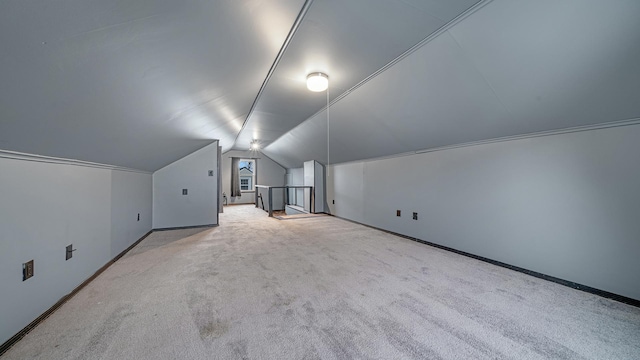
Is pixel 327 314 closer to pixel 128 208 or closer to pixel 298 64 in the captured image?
pixel 298 64

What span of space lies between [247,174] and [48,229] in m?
8.08

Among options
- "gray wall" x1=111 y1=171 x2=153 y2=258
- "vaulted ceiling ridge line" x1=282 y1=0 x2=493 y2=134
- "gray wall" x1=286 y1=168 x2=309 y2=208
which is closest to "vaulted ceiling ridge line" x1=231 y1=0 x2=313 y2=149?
"vaulted ceiling ridge line" x1=282 y1=0 x2=493 y2=134

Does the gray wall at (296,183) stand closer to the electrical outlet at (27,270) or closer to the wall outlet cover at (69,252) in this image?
the wall outlet cover at (69,252)

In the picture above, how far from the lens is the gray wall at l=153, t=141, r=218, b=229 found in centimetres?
468

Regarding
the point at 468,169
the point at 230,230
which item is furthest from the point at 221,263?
the point at 468,169

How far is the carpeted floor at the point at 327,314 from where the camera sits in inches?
54.9

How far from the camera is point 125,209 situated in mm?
3201

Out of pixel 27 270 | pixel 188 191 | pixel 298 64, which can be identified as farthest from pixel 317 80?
pixel 188 191

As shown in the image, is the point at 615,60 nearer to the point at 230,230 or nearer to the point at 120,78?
the point at 120,78

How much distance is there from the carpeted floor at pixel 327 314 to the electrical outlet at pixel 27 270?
0.35 meters

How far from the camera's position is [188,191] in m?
4.91

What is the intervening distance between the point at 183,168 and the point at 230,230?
1.62 m

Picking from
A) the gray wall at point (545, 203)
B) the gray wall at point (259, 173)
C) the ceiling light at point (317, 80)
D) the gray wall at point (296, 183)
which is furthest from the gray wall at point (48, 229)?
the gray wall at point (259, 173)

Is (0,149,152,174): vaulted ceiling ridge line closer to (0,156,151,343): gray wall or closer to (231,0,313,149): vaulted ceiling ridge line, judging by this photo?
(0,156,151,343): gray wall
